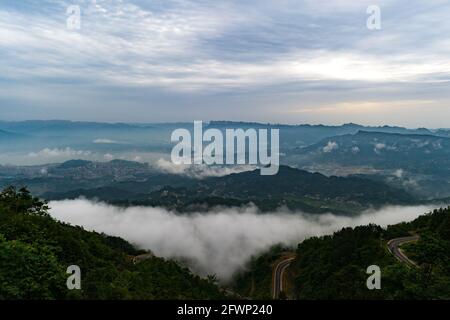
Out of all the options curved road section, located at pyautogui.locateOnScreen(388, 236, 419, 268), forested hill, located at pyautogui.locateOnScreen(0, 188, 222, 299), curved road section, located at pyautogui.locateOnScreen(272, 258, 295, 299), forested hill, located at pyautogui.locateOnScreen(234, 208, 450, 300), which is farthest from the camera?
curved road section, located at pyautogui.locateOnScreen(272, 258, 295, 299)

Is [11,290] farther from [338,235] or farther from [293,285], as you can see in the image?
[338,235]

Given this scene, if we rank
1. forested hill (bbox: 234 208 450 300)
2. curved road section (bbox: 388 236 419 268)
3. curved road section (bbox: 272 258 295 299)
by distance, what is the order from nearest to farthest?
forested hill (bbox: 234 208 450 300) → curved road section (bbox: 388 236 419 268) → curved road section (bbox: 272 258 295 299)

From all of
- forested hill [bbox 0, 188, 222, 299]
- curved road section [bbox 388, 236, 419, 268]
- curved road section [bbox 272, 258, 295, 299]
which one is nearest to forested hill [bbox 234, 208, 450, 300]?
curved road section [bbox 388, 236, 419, 268]

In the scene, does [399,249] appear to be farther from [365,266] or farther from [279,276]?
[279,276]

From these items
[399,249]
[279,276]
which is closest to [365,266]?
[399,249]

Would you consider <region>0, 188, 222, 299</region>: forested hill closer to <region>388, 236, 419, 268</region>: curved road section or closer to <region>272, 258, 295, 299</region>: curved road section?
<region>272, 258, 295, 299</region>: curved road section
